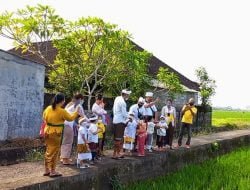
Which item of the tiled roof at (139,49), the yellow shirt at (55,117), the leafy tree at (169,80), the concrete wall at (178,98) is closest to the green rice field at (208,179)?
the yellow shirt at (55,117)

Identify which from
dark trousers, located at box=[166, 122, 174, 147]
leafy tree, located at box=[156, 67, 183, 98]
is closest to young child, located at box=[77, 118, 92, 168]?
dark trousers, located at box=[166, 122, 174, 147]

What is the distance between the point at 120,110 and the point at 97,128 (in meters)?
0.68

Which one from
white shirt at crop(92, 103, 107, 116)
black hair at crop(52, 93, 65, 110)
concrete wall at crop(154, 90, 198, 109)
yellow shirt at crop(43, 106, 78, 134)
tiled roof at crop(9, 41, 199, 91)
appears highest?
tiled roof at crop(9, 41, 199, 91)

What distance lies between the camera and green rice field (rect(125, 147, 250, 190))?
23.4ft

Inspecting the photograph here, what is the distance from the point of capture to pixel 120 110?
763 cm

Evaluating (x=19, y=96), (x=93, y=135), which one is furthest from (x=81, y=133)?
(x=19, y=96)

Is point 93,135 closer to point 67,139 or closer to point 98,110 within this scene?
point 67,139

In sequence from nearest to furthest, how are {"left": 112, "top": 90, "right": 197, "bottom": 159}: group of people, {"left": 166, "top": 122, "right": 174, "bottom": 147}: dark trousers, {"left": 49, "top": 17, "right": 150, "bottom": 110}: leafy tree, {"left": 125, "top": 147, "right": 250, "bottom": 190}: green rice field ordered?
1. {"left": 125, "top": 147, "right": 250, "bottom": 190}: green rice field
2. {"left": 112, "top": 90, "right": 197, "bottom": 159}: group of people
3. {"left": 166, "top": 122, "right": 174, "bottom": 147}: dark trousers
4. {"left": 49, "top": 17, "right": 150, "bottom": 110}: leafy tree

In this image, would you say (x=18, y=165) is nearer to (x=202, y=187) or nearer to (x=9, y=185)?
(x=9, y=185)

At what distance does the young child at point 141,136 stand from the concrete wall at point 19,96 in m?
2.81

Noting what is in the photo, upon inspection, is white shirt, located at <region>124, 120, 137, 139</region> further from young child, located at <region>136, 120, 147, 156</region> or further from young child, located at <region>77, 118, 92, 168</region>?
young child, located at <region>77, 118, 92, 168</region>

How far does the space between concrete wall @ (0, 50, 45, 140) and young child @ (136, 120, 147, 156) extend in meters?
2.81

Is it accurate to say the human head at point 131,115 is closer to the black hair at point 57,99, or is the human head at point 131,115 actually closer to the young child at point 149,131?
the young child at point 149,131

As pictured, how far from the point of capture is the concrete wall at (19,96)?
9.20 meters
